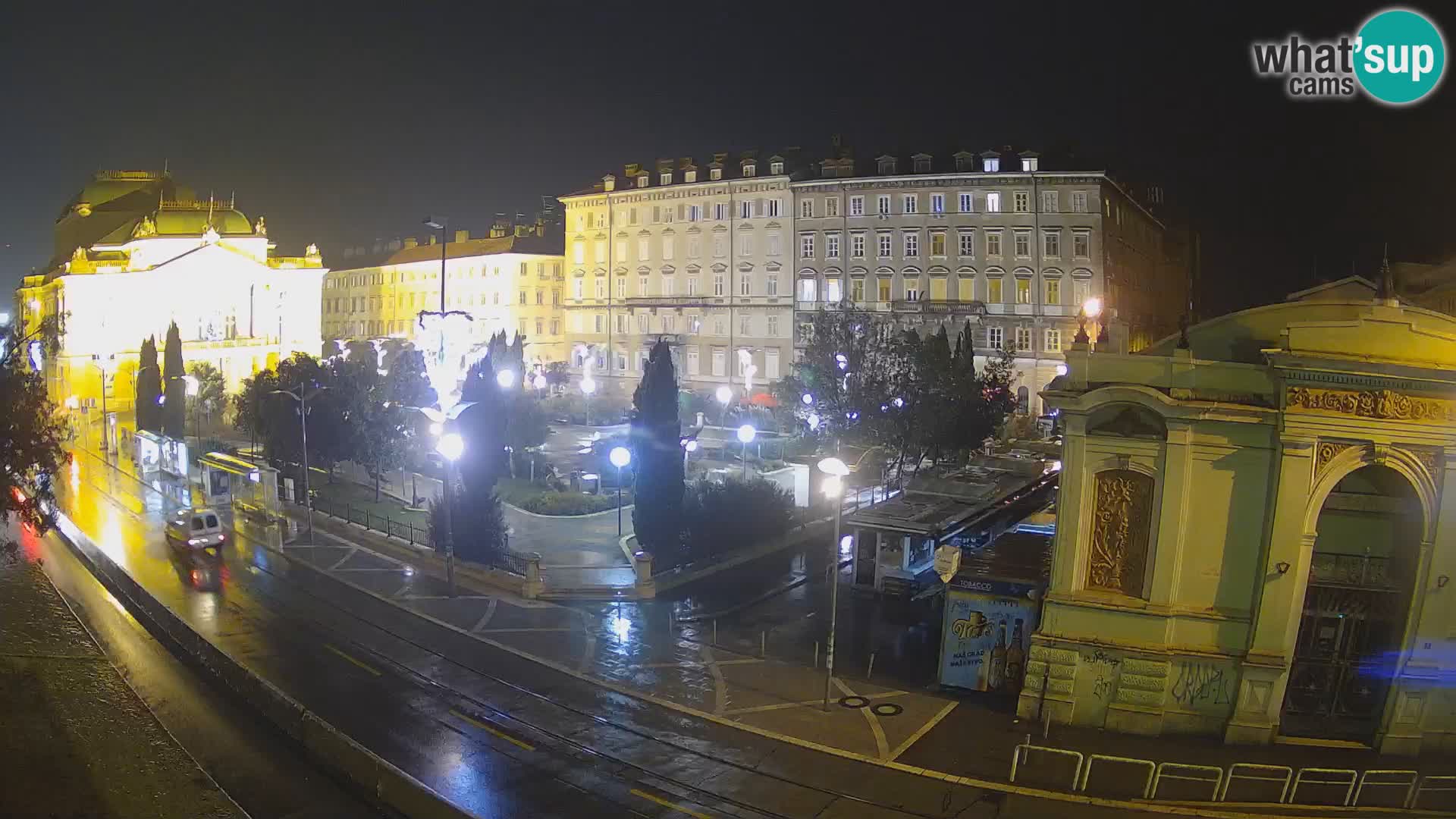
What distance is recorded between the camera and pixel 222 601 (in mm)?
26000

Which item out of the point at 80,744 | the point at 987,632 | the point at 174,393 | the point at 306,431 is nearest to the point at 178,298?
the point at 174,393

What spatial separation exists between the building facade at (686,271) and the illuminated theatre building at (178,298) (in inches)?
881

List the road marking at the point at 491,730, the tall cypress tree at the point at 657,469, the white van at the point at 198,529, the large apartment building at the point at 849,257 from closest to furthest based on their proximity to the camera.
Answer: the road marking at the point at 491,730 < the tall cypress tree at the point at 657,469 < the white van at the point at 198,529 < the large apartment building at the point at 849,257

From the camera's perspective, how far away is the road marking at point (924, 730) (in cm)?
1639

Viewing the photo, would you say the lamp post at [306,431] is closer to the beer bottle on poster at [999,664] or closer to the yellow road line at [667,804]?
the yellow road line at [667,804]

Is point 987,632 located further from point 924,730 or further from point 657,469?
point 657,469

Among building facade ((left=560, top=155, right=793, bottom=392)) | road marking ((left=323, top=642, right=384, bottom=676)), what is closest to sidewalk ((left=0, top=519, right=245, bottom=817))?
road marking ((left=323, top=642, right=384, bottom=676))

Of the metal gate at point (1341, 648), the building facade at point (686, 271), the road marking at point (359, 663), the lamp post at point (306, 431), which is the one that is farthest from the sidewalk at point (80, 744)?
the building facade at point (686, 271)

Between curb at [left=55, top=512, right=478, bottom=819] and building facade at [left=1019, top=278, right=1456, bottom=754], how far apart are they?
10.4 m

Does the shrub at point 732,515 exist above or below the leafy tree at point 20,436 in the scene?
below

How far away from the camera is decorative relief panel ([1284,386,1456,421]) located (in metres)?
15.7

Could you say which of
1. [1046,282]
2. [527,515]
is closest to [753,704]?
[527,515]

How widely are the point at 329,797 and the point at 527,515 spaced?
21.9m

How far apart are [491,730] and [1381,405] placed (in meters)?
15.7
